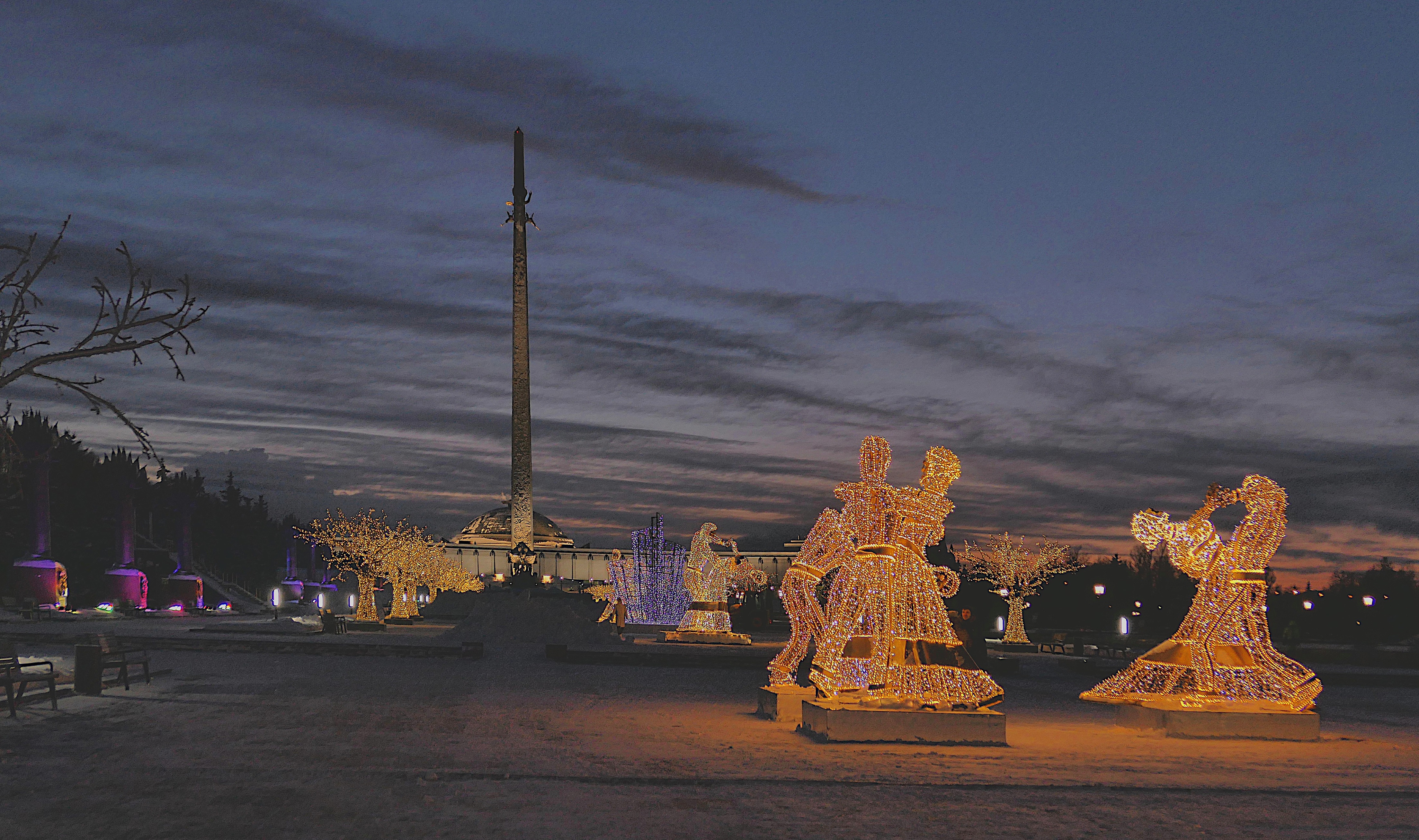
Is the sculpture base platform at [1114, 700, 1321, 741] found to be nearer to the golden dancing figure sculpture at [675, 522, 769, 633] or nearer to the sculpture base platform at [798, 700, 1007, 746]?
the sculpture base platform at [798, 700, 1007, 746]

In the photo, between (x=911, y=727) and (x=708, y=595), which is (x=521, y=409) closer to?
(x=708, y=595)

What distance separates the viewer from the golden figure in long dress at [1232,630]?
15.6 meters

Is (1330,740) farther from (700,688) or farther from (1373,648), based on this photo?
(1373,648)

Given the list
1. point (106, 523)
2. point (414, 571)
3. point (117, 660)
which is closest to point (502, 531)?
point (106, 523)

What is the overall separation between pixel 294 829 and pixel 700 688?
522 inches

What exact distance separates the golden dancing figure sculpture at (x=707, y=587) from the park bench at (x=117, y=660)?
19.3 meters

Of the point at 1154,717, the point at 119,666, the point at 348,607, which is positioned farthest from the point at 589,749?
the point at 348,607

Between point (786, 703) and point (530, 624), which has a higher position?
point (786, 703)

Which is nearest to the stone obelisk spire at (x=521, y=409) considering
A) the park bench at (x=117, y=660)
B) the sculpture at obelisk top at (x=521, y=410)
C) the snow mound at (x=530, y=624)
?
the sculpture at obelisk top at (x=521, y=410)

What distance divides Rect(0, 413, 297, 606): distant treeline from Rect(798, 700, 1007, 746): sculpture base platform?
46.9 metres

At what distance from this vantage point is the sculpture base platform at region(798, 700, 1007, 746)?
544 inches

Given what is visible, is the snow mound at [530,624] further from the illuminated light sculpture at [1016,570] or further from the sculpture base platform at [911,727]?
the sculpture base platform at [911,727]

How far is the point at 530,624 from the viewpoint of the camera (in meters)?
38.3

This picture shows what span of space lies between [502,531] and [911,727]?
96.7 meters
